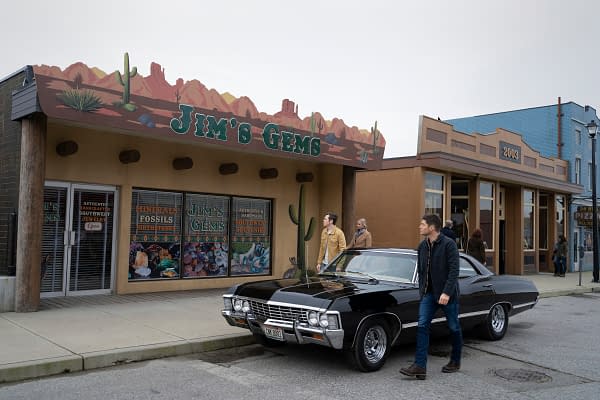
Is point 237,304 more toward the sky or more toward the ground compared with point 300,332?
more toward the sky

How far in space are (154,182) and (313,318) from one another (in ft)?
22.9

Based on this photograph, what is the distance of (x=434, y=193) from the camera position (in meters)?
17.6

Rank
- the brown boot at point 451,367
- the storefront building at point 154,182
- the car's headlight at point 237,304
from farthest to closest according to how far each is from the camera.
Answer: the storefront building at point 154,182 → the car's headlight at point 237,304 → the brown boot at point 451,367

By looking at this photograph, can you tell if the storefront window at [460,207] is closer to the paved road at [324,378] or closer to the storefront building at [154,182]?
the storefront building at [154,182]

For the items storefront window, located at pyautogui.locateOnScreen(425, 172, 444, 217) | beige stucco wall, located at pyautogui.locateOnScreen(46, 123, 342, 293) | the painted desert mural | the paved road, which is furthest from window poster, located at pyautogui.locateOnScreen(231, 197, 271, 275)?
the paved road

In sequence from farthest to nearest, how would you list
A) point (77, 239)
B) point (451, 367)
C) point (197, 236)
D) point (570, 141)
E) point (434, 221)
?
point (570, 141)
point (197, 236)
point (77, 239)
point (451, 367)
point (434, 221)

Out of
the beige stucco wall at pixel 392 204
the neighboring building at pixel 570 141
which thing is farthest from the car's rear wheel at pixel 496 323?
the neighboring building at pixel 570 141

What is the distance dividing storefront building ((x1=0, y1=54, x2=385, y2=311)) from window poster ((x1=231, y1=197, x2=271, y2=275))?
1.1 inches

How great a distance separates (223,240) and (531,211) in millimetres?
14810

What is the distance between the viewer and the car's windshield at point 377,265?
7164 millimetres

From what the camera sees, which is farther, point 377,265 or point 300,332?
point 377,265

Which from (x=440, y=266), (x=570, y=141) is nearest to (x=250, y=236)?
(x=440, y=266)

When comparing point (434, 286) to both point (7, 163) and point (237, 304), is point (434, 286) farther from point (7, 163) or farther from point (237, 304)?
point (7, 163)

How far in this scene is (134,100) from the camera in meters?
9.48
